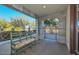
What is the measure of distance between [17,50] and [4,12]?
1782 millimetres

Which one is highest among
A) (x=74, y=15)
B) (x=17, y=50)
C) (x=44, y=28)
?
(x=74, y=15)

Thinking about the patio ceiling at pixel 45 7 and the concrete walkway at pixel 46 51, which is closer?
the concrete walkway at pixel 46 51

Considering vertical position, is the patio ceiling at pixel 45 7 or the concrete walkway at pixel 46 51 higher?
the patio ceiling at pixel 45 7

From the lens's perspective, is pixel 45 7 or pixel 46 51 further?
pixel 45 7

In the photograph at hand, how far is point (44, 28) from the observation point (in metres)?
9.75

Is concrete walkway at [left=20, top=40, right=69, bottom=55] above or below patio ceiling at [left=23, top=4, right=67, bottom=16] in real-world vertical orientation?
below

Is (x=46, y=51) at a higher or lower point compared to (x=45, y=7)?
lower

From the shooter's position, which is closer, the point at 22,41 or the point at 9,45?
the point at 9,45

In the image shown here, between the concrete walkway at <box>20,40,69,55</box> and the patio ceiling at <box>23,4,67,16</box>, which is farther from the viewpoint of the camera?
the patio ceiling at <box>23,4,67,16</box>
